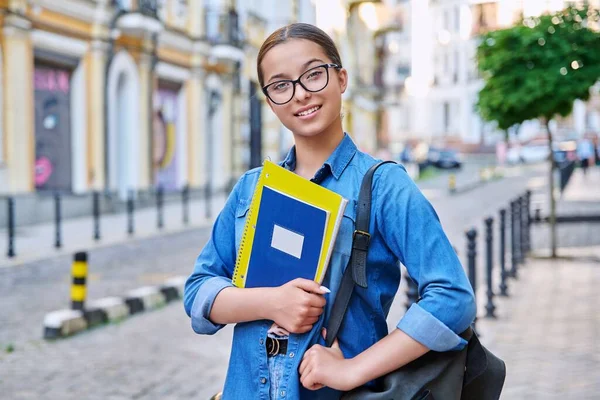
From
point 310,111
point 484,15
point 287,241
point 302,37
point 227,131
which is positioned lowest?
point 287,241

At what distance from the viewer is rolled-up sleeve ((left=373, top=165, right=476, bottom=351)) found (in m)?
1.83

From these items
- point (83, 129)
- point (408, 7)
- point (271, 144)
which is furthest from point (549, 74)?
point (408, 7)

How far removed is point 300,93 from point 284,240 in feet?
1.09

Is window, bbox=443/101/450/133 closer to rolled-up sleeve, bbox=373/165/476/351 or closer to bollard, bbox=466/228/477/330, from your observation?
bollard, bbox=466/228/477/330

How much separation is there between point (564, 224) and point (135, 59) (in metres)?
11.6

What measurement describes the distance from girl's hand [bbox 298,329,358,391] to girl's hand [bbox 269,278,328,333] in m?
0.06

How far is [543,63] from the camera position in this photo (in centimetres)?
1216

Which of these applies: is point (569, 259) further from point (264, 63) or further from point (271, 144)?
point (271, 144)

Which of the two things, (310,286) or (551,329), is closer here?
(310,286)

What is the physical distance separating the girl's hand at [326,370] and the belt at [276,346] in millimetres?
79

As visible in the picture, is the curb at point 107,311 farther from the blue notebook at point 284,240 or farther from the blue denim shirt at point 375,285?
the blue notebook at point 284,240

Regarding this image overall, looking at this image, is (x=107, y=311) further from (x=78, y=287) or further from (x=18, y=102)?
(x=18, y=102)

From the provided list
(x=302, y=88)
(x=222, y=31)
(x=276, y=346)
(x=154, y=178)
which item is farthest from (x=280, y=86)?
(x=222, y=31)

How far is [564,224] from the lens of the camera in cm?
1789
